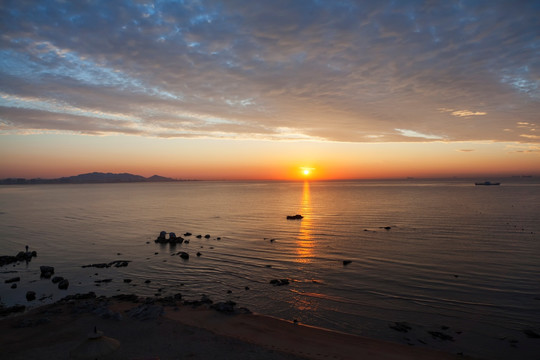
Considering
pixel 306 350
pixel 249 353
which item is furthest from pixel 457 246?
pixel 249 353

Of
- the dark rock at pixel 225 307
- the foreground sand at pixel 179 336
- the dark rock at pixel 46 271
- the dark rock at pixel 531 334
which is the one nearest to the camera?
the foreground sand at pixel 179 336

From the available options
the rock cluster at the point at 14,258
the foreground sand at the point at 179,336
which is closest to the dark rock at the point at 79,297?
the foreground sand at the point at 179,336

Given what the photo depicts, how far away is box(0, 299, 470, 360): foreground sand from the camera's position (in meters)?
18.0

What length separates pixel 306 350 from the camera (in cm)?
1842

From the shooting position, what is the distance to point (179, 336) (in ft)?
66.3

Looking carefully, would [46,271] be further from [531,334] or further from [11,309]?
[531,334]

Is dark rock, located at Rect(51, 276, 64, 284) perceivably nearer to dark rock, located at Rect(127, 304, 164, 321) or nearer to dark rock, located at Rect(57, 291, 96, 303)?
dark rock, located at Rect(57, 291, 96, 303)

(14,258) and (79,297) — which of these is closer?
(79,297)

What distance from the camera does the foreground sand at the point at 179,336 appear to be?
59.1 feet

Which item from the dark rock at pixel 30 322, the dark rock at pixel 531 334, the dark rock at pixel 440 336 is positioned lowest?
the dark rock at pixel 440 336

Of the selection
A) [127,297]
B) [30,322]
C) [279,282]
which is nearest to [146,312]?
[127,297]

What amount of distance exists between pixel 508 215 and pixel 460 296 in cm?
5766

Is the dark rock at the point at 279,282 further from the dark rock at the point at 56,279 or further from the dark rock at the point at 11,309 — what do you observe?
the dark rock at the point at 56,279

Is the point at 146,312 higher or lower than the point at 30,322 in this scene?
higher
